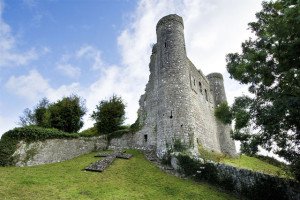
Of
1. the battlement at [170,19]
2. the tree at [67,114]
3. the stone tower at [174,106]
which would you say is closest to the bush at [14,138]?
the tree at [67,114]

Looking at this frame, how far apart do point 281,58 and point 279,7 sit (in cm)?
290

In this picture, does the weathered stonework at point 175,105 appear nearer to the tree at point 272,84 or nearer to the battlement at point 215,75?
the battlement at point 215,75

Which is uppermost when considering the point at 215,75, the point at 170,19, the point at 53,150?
the point at 170,19

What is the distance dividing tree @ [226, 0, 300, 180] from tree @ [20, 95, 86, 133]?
1620 centimetres

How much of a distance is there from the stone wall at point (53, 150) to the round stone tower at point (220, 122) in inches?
537

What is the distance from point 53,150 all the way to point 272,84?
590 inches

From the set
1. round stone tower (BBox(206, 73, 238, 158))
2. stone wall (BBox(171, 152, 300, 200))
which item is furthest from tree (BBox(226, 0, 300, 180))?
round stone tower (BBox(206, 73, 238, 158))

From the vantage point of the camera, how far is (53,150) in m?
13.8

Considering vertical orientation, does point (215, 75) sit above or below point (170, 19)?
below

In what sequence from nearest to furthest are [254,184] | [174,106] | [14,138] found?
1. [254,184]
2. [14,138]
3. [174,106]

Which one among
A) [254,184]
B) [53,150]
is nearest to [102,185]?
[254,184]

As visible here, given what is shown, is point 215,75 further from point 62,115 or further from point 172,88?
point 62,115

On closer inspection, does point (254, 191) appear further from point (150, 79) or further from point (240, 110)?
point (150, 79)

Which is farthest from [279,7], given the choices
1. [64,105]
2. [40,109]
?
[40,109]
